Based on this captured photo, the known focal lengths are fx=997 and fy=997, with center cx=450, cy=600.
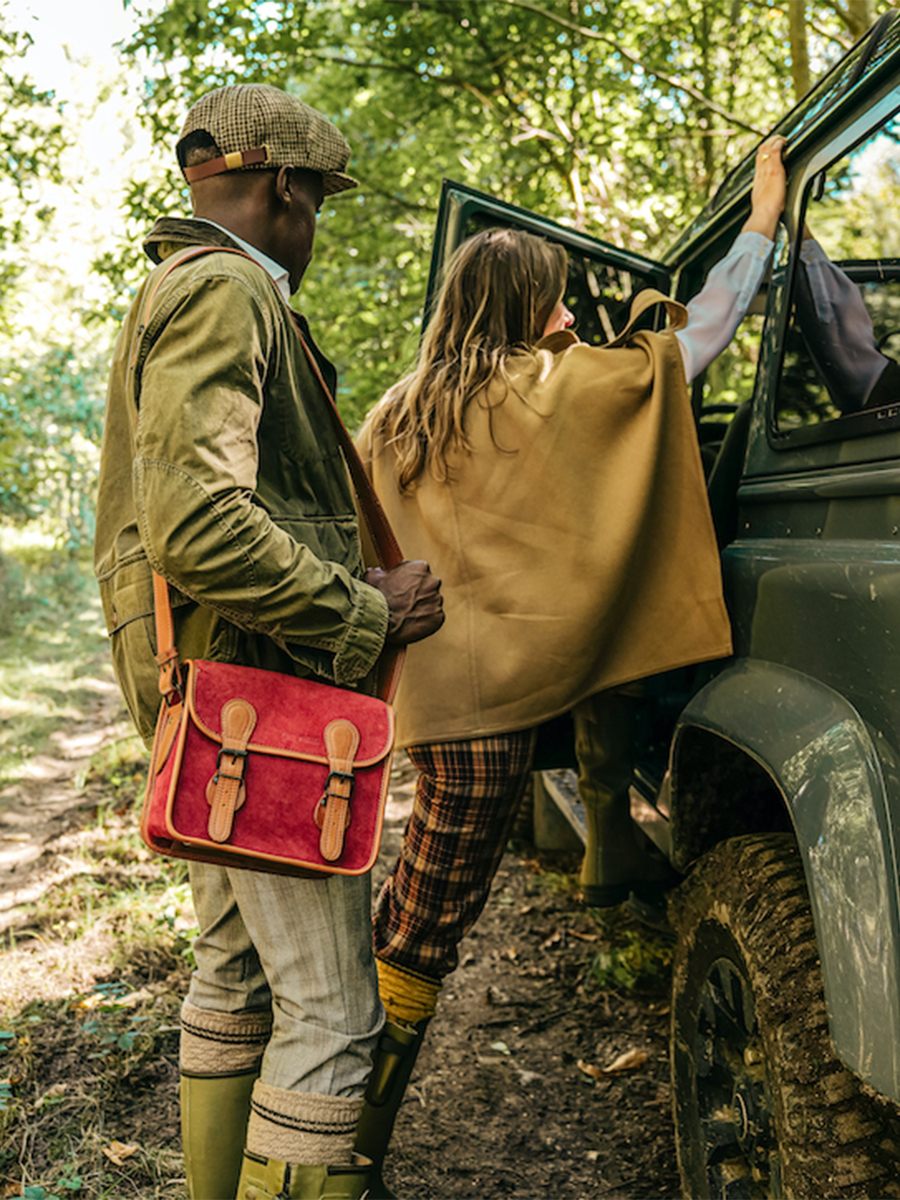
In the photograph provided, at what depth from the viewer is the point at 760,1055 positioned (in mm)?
1785

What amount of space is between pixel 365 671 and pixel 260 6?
16.0 feet

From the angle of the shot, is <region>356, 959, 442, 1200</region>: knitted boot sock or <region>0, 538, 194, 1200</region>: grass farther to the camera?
<region>0, 538, 194, 1200</region>: grass

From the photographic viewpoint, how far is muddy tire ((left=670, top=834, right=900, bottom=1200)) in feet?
4.98

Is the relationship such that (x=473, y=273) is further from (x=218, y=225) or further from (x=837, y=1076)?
(x=837, y=1076)

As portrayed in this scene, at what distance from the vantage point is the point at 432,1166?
246 cm

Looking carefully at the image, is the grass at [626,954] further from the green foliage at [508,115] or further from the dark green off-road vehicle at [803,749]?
the green foliage at [508,115]

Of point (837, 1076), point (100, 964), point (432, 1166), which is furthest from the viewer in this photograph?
point (100, 964)

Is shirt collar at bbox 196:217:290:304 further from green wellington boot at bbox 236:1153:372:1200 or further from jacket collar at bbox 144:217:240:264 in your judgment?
green wellington boot at bbox 236:1153:372:1200

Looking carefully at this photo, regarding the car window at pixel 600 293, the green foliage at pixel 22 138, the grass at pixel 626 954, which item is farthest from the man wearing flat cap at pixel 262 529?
the green foliage at pixel 22 138

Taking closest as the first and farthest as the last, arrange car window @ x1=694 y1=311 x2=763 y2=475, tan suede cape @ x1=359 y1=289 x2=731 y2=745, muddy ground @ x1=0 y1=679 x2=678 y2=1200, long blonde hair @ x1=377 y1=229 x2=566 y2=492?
tan suede cape @ x1=359 y1=289 x2=731 y2=745 < long blonde hair @ x1=377 y1=229 x2=566 y2=492 < muddy ground @ x1=0 y1=679 x2=678 y2=1200 < car window @ x1=694 y1=311 x2=763 y2=475

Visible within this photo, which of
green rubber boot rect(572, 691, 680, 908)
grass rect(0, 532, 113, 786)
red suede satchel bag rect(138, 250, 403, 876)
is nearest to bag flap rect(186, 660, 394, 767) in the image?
red suede satchel bag rect(138, 250, 403, 876)

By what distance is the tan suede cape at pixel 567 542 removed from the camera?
2121 millimetres

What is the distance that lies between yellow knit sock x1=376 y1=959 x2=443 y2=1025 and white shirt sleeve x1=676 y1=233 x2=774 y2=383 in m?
1.48

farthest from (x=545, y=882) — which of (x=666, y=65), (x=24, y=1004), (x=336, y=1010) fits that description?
(x=666, y=65)
